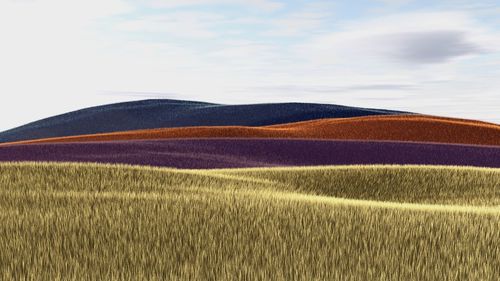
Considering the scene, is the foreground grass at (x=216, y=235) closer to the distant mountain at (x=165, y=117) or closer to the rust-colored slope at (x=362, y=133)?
the rust-colored slope at (x=362, y=133)

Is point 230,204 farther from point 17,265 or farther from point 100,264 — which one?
point 17,265

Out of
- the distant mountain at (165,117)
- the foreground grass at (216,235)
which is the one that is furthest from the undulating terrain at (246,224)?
the distant mountain at (165,117)

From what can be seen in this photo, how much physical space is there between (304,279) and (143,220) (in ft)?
5.86

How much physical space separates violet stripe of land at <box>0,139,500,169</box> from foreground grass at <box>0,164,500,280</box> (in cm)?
631

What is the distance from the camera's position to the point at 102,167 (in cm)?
849

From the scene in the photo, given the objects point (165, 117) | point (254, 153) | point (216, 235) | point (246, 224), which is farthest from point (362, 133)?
point (216, 235)

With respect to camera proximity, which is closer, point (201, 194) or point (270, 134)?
point (201, 194)

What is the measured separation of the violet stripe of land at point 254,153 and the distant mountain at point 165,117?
14324 mm

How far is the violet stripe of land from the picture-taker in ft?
46.5

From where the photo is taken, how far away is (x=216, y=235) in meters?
5.53

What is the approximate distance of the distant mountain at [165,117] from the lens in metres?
31.9

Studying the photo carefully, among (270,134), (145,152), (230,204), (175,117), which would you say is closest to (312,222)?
(230,204)

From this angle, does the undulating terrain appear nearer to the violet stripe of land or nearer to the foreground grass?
the foreground grass

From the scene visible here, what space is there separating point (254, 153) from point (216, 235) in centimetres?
1051
